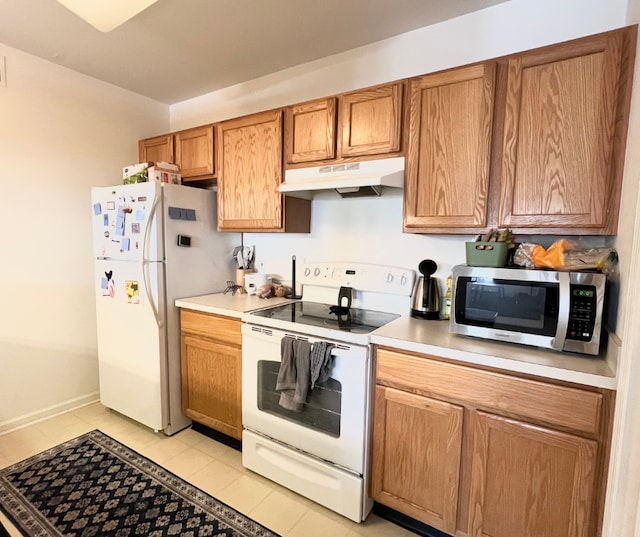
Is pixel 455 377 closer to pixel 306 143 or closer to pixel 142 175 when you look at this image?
pixel 306 143

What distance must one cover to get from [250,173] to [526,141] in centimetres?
161

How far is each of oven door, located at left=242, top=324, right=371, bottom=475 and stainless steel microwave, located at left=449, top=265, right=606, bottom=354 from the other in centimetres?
52

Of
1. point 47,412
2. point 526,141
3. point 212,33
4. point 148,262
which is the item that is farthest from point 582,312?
point 47,412

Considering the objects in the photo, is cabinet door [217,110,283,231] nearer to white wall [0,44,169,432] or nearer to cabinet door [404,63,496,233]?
cabinet door [404,63,496,233]

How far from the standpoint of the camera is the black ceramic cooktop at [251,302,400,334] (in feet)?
5.69

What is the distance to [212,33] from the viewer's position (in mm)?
2049

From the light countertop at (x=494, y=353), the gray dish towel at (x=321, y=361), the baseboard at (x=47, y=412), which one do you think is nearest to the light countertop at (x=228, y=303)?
the gray dish towel at (x=321, y=361)

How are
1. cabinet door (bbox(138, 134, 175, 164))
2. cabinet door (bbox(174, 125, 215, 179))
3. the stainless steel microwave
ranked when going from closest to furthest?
the stainless steel microwave → cabinet door (bbox(174, 125, 215, 179)) → cabinet door (bbox(138, 134, 175, 164))

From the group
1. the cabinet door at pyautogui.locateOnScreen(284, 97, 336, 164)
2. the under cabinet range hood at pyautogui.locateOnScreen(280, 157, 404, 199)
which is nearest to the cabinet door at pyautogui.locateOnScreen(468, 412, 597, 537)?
the under cabinet range hood at pyautogui.locateOnScreen(280, 157, 404, 199)

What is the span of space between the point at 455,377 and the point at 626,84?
4.24 feet

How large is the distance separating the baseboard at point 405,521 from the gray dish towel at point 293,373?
631mm

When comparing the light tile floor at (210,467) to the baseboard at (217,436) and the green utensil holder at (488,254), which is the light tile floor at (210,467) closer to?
the baseboard at (217,436)

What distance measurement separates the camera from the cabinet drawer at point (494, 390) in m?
1.17

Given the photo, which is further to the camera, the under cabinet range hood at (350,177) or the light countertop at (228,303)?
the light countertop at (228,303)
